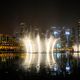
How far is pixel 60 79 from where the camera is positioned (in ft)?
61.0

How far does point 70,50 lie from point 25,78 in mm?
76754

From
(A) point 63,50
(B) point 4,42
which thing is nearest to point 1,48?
(B) point 4,42

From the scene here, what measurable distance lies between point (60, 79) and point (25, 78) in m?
2.54

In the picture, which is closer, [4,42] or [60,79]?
[60,79]

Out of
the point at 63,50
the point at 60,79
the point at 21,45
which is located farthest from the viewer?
the point at 63,50

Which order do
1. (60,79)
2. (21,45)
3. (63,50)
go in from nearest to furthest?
(60,79) < (21,45) < (63,50)

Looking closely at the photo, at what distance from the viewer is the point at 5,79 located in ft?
62.0

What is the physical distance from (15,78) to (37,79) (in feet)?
5.59

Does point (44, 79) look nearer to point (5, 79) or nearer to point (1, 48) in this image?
point (5, 79)

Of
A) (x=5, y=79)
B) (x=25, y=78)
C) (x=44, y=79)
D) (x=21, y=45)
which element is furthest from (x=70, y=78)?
(x=21, y=45)

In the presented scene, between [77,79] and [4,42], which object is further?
[4,42]

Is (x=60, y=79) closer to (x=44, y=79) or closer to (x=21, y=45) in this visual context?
(x=44, y=79)

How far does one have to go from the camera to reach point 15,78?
19.7 metres

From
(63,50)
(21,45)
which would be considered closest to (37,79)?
(21,45)
